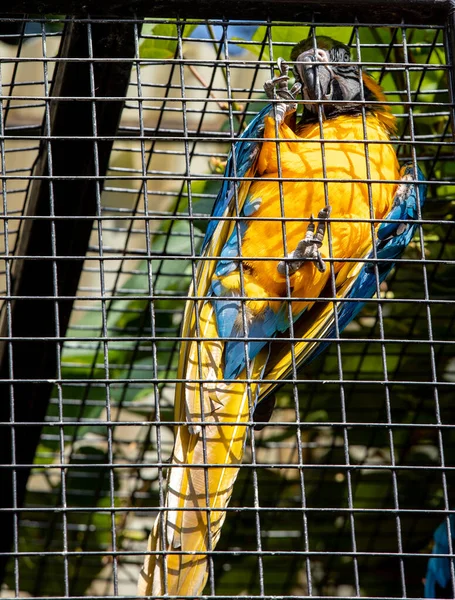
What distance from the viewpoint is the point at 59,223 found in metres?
1.98

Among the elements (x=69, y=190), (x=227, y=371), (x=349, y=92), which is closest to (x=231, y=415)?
(x=227, y=371)

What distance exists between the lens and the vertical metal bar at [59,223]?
5.84ft

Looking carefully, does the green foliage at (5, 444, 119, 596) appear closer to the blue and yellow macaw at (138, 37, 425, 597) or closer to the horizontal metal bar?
the blue and yellow macaw at (138, 37, 425, 597)

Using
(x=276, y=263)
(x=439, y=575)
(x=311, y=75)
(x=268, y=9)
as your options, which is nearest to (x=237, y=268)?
(x=276, y=263)

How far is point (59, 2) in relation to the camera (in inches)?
57.5

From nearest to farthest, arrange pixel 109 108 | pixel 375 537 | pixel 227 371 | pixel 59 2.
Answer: pixel 59 2 < pixel 109 108 < pixel 227 371 < pixel 375 537

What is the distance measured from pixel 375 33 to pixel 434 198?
484mm

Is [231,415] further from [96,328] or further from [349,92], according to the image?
[349,92]

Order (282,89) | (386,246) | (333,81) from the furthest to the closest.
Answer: (333,81) → (386,246) → (282,89)

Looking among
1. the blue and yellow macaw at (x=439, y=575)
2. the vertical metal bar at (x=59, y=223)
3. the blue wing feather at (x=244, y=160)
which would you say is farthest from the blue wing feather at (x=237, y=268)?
the blue and yellow macaw at (x=439, y=575)

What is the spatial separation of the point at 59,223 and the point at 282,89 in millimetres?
607

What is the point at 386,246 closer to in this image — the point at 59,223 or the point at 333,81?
the point at 333,81

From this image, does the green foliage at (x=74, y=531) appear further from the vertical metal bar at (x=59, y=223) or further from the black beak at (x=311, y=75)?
the black beak at (x=311, y=75)

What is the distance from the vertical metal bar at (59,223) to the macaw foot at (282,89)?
0.30 meters
